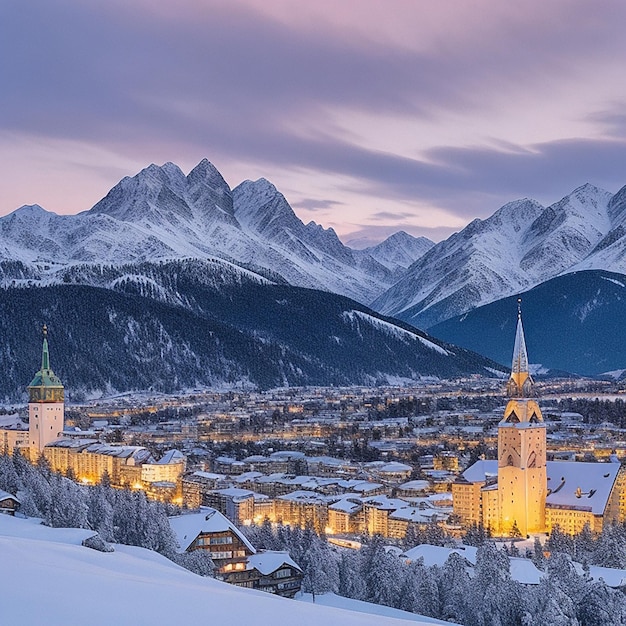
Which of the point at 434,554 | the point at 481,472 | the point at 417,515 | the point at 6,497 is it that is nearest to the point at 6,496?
the point at 6,497

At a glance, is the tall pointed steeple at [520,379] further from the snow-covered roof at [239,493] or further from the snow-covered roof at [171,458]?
the snow-covered roof at [171,458]

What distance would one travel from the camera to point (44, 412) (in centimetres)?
12262

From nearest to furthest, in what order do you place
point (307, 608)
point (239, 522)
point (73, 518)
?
1. point (307, 608)
2. point (73, 518)
3. point (239, 522)

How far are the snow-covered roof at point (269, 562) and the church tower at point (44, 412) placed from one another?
64.1 metres

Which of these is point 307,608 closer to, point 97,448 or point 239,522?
point 239,522

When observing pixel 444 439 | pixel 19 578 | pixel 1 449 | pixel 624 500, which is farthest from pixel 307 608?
pixel 444 439

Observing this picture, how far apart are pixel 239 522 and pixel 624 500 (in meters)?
30.7

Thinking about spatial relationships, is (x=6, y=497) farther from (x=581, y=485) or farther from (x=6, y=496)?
(x=581, y=485)

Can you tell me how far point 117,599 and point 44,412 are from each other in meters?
94.0

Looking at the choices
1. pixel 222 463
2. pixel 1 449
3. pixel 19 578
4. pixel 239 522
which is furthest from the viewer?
pixel 222 463

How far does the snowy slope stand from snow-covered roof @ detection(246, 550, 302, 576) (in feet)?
59.6

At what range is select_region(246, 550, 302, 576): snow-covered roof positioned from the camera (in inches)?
2351

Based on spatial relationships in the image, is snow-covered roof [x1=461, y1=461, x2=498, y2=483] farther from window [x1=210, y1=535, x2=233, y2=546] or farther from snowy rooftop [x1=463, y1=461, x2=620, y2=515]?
window [x1=210, y1=535, x2=233, y2=546]

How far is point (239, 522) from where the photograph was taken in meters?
89.1
